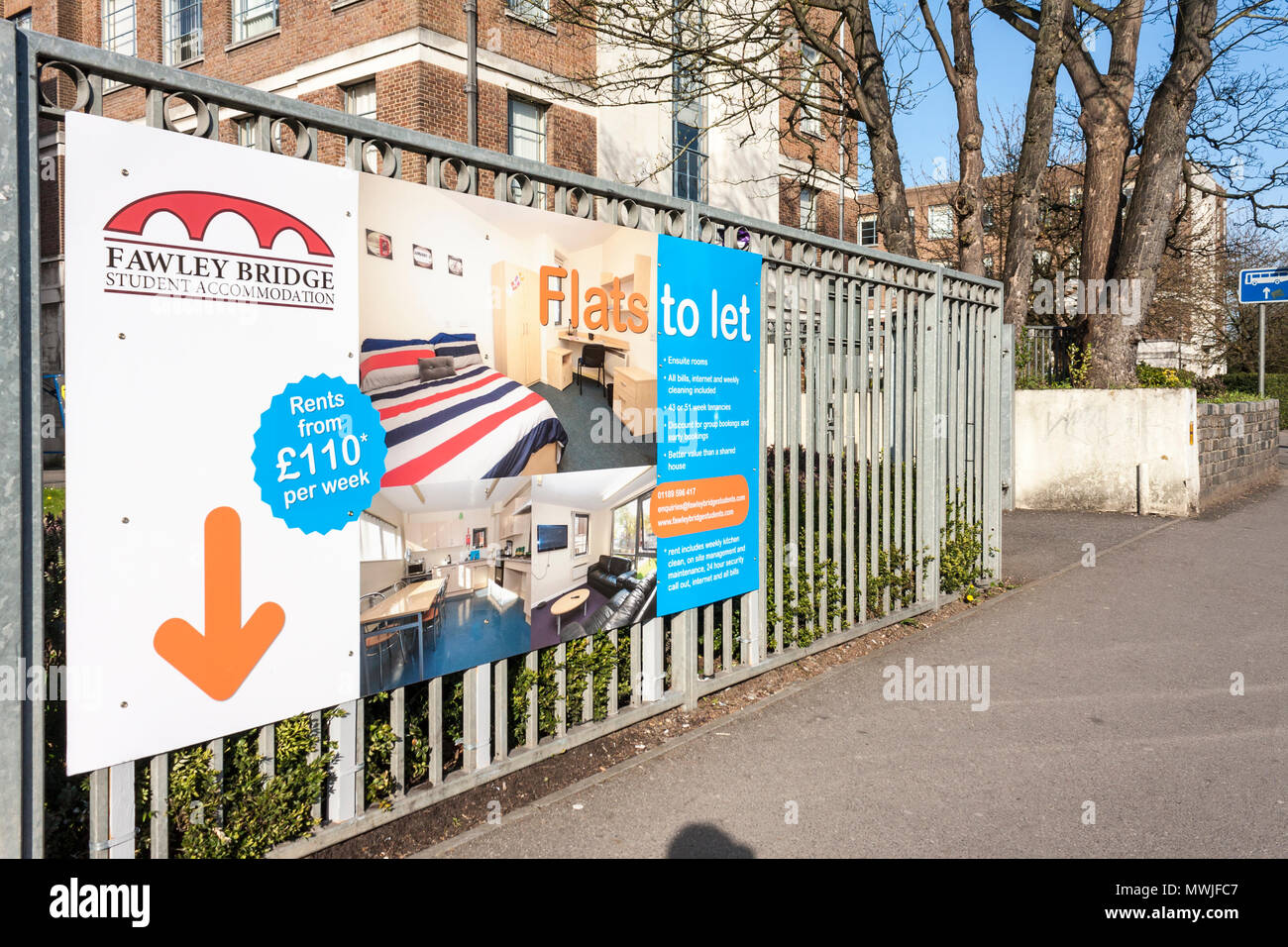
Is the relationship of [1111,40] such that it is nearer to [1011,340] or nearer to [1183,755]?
[1011,340]

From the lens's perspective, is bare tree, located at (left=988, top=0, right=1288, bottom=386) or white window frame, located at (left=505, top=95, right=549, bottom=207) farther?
white window frame, located at (left=505, top=95, right=549, bottom=207)

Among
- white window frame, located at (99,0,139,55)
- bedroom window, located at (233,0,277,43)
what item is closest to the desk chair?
bedroom window, located at (233,0,277,43)

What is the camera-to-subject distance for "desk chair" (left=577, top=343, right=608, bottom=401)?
4594 mm

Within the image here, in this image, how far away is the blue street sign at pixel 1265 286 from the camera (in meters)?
16.2

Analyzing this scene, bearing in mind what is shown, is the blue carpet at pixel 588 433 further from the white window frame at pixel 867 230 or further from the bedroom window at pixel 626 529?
the white window frame at pixel 867 230

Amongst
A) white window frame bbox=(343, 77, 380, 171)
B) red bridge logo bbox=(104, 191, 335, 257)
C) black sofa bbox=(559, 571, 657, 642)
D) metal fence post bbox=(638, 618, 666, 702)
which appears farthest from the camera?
white window frame bbox=(343, 77, 380, 171)

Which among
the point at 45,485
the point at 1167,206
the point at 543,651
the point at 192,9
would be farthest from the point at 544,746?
the point at 192,9

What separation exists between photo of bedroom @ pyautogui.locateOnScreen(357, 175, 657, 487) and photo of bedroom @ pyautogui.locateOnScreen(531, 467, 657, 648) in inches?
4.3

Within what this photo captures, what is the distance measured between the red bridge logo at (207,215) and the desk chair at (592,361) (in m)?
1.36

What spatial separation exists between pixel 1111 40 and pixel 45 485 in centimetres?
1604

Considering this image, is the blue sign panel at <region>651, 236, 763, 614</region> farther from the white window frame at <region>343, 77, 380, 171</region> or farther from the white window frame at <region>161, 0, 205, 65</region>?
the white window frame at <region>161, 0, 205, 65</region>

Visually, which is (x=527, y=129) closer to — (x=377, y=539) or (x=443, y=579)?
(x=443, y=579)

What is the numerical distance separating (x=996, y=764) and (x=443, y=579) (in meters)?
2.78

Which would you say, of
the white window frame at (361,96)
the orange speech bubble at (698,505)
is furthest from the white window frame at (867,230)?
the orange speech bubble at (698,505)
